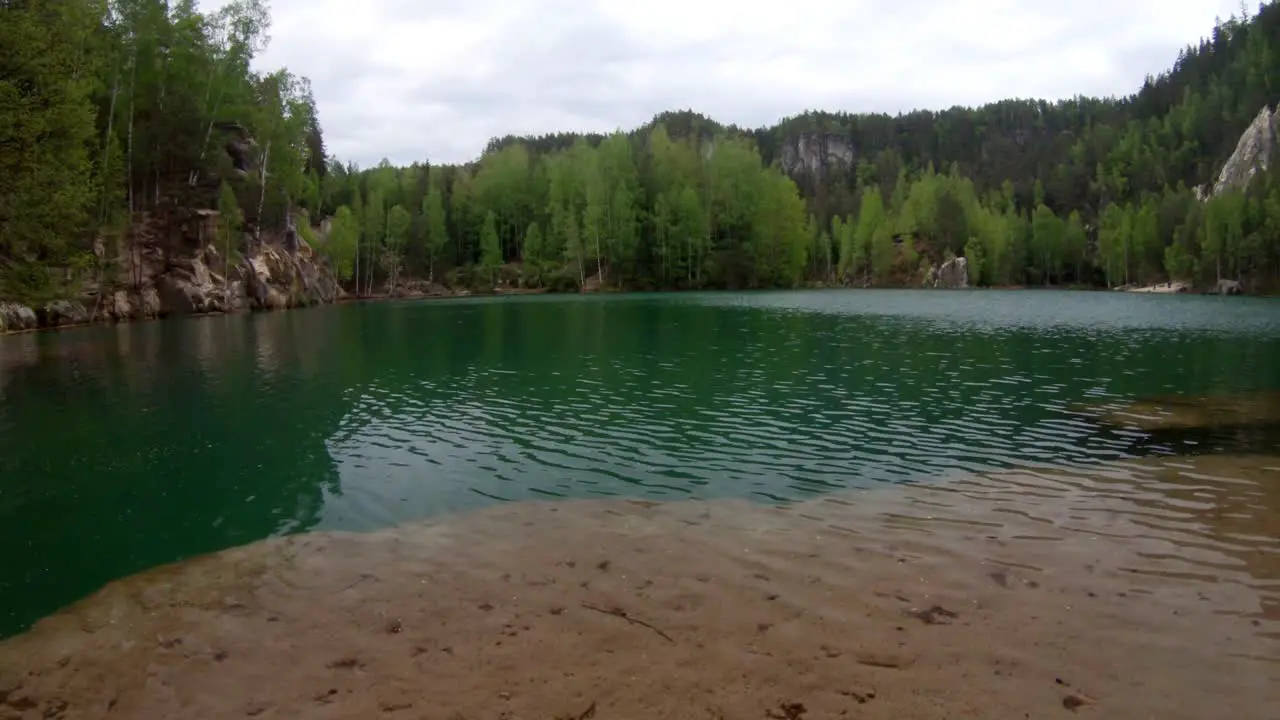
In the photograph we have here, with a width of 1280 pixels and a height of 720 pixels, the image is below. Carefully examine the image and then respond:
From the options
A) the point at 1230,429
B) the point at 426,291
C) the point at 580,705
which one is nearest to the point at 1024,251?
the point at 426,291

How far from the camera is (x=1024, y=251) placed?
5758 inches

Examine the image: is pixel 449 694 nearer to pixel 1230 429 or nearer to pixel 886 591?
pixel 886 591

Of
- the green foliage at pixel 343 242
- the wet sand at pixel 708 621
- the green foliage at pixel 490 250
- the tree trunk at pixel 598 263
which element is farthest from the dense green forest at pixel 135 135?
the tree trunk at pixel 598 263

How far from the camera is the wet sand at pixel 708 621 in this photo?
24.2ft

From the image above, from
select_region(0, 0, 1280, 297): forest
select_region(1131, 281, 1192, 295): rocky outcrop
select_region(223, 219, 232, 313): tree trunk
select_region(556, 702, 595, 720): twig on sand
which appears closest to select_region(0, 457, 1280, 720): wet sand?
select_region(556, 702, 595, 720): twig on sand

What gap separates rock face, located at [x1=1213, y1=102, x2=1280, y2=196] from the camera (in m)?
138

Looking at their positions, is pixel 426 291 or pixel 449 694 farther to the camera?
pixel 426 291

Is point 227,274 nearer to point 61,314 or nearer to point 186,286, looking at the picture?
point 186,286

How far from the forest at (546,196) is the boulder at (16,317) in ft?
18.2

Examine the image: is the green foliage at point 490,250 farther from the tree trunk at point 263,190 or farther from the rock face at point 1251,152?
the rock face at point 1251,152

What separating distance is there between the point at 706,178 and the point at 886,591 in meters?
121

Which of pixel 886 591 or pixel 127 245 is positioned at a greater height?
pixel 127 245

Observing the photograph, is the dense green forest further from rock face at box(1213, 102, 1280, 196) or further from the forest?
rock face at box(1213, 102, 1280, 196)

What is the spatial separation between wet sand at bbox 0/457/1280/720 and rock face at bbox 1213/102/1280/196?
15977 cm
